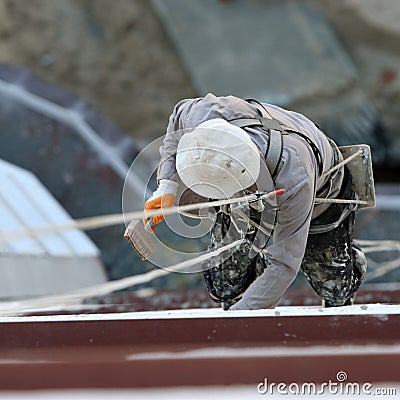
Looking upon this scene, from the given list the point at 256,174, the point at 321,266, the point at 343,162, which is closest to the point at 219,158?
the point at 256,174

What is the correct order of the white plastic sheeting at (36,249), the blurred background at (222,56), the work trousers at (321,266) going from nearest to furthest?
the work trousers at (321,266) < the white plastic sheeting at (36,249) < the blurred background at (222,56)

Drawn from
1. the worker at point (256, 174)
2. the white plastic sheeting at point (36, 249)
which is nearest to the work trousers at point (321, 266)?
the worker at point (256, 174)

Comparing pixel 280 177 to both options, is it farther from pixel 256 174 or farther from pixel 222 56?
pixel 222 56

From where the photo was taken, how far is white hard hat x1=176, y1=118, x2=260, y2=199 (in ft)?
4.60

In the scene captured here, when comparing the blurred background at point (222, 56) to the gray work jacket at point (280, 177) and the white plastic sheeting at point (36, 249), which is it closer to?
the white plastic sheeting at point (36, 249)

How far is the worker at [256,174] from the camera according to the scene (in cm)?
142

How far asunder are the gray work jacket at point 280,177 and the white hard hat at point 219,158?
2.3 inches

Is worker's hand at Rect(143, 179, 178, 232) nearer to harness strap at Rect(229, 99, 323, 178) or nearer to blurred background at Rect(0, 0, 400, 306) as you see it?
harness strap at Rect(229, 99, 323, 178)

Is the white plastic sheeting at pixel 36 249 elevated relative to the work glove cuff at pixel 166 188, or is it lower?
lower

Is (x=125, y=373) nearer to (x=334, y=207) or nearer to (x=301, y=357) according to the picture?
(x=301, y=357)

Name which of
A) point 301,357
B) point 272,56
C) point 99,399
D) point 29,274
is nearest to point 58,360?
point 99,399

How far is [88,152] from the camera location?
363cm

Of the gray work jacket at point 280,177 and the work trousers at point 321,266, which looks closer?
the gray work jacket at point 280,177

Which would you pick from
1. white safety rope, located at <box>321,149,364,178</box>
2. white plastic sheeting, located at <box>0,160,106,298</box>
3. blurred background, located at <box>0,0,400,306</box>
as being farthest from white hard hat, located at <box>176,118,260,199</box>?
blurred background, located at <box>0,0,400,306</box>
